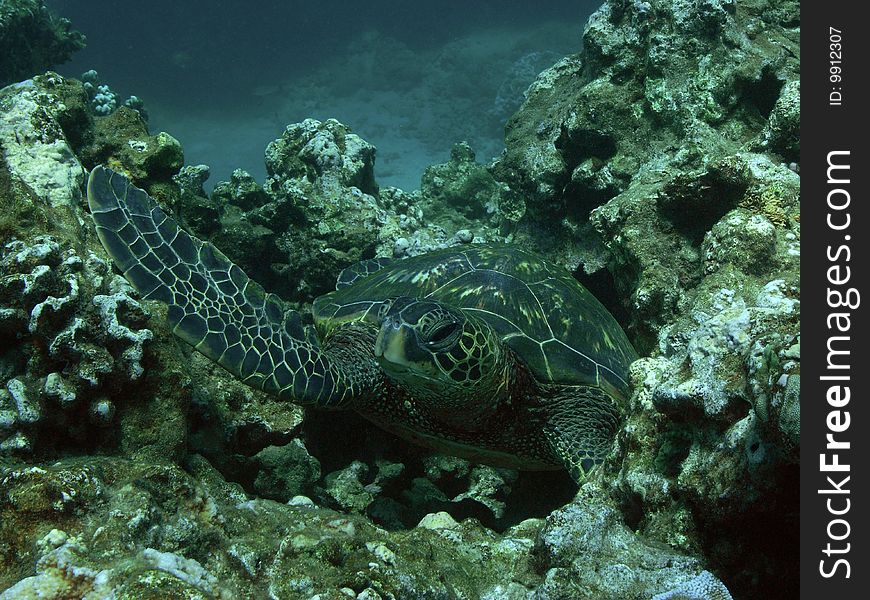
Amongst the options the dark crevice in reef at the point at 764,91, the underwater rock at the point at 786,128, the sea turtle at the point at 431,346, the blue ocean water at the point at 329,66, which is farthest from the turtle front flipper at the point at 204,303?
the blue ocean water at the point at 329,66

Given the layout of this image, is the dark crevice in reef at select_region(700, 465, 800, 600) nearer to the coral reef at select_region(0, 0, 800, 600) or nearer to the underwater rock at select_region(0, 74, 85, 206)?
the coral reef at select_region(0, 0, 800, 600)

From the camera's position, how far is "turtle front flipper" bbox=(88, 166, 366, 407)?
8.75ft

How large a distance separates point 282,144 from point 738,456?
5956 mm

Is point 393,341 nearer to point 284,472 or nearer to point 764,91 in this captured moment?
point 284,472

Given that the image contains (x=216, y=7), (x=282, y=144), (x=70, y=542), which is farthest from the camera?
(x=216, y=7)

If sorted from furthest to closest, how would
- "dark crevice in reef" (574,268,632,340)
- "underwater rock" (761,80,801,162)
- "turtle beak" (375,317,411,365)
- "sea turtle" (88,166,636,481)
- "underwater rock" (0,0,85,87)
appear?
"underwater rock" (0,0,85,87) < "dark crevice in reef" (574,268,632,340) < "underwater rock" (761,80,801,162) < "sea turtle" (88,166,636,481) < "turtle beak" (375,317,411,365)

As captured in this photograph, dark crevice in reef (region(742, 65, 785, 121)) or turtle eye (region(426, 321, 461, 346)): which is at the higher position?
dark crevice in reef (region(742, 65, 785, 121))

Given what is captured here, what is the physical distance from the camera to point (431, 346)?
2.43 m

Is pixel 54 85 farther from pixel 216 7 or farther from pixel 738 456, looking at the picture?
pixel 216 7

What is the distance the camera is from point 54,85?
360 cm

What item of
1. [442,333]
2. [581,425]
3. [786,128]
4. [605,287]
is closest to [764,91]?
[786,128]

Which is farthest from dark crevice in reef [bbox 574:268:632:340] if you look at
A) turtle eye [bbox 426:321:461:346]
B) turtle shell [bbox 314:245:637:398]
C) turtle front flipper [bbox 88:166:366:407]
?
turtle front flipper [bbox 88:166:366:407]
